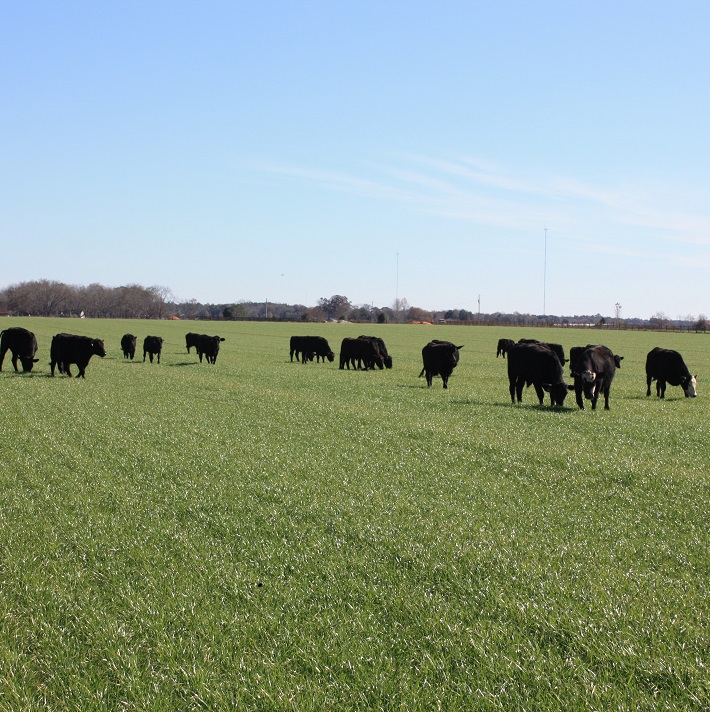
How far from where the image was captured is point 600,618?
5.29 meters

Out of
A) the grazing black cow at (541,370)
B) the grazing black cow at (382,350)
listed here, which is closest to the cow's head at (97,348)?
the grazing black cow at (382,350)

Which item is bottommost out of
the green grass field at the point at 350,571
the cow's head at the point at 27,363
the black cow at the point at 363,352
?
the green grass field at the point at 350,571

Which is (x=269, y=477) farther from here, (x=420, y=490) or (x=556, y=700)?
(x=556, y=700)

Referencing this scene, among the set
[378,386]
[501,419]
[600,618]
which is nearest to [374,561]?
[600,618]

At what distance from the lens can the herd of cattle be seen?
742 inches

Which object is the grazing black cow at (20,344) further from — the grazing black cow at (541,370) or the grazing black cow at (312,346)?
the grazing black cow at (541,370)

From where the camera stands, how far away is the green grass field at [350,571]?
4465 mm

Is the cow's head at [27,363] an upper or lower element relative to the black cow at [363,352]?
lower

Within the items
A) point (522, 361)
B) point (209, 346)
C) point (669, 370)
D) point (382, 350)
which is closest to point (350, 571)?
point (522, 361)

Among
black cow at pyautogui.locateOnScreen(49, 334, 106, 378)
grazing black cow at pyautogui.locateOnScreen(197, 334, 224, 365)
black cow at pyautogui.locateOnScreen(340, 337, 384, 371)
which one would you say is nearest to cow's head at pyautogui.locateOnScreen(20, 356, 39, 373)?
black cow at pyautogui.locateOnScreen(49, 334, 106, 378)

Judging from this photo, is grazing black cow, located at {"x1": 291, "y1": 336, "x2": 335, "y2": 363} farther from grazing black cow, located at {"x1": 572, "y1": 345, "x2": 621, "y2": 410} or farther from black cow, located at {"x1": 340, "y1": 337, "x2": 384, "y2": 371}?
grazing black cow, located at {"x1": 572, "y1": 345, "x2": 621, "y2": 410}

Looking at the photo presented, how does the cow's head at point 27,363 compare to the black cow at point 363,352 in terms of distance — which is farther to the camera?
the black cow at point 363,352

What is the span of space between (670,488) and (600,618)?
4.66 metres

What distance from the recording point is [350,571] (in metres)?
6.25
